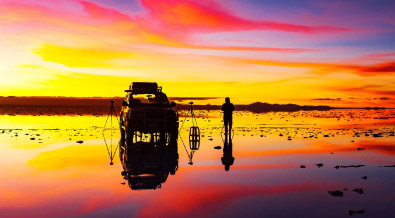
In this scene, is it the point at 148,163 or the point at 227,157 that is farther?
the point at 227,157

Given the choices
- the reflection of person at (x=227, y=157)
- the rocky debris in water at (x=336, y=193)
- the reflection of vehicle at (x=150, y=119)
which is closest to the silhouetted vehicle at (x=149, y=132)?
the reflection of vehicle at (x=150, y=119)

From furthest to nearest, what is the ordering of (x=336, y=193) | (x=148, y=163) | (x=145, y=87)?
(x=145, y=87) < (x=148, y=163) < (x=336, y=193)

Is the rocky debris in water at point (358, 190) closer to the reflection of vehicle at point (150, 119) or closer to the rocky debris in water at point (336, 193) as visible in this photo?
the rocky debris in water at point (336, 193)

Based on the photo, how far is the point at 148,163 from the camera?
14.4 meters

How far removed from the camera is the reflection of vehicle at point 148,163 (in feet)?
36.9

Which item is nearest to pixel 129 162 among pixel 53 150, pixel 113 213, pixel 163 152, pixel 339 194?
pixel 163 152

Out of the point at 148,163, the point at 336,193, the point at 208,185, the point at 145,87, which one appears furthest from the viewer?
the point at 145,87

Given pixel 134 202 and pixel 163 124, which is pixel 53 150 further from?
pixel 134 202

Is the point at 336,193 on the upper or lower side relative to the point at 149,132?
lower

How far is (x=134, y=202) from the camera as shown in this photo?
29.2 ft

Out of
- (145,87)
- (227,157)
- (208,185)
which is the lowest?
(208,185)

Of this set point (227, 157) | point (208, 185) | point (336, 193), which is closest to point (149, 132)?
point (227, 157)

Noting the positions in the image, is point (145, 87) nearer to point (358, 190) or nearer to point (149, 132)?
point (149, 132)

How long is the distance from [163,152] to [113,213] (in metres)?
9.62
